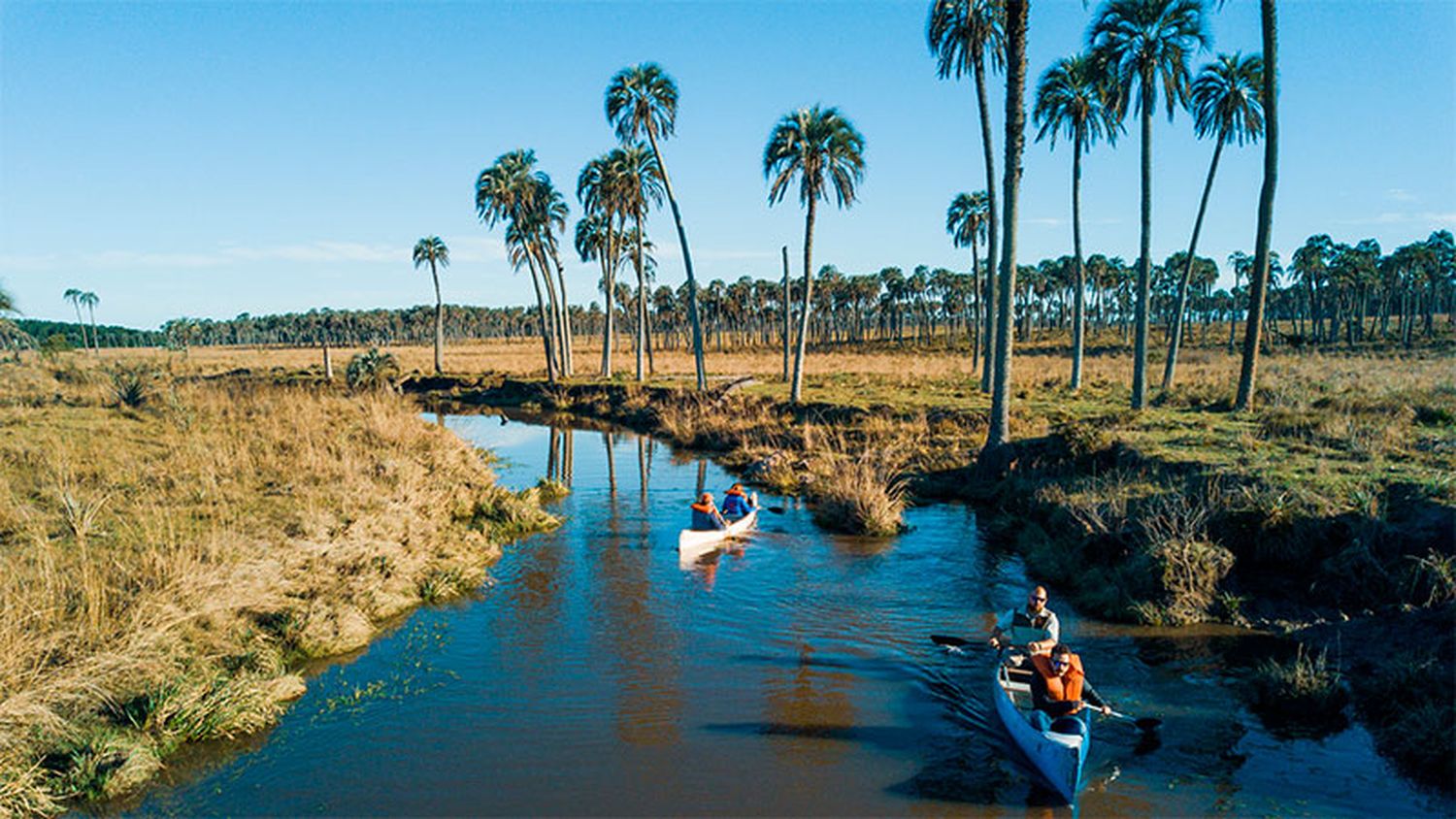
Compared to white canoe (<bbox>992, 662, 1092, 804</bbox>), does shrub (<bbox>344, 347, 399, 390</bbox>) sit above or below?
above

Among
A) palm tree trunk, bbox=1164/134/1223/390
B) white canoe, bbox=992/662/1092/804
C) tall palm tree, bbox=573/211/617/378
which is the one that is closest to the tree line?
tall palm tree, bbox=573/211/617/378

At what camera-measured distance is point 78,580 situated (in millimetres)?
10016

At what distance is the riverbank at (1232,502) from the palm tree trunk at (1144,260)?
1.30 meters

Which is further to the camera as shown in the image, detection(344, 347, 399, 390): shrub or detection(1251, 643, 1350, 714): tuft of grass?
detection(344, 347, 399, 390): shrub

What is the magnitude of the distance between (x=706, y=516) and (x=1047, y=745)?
1015cm

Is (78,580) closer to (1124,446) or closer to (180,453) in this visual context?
(180,453)

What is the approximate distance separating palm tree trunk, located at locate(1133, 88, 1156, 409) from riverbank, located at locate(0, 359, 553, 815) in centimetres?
1972

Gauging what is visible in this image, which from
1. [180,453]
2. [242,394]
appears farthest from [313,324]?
[180,453]

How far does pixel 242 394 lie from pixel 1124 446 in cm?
2974

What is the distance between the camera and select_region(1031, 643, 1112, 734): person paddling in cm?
838

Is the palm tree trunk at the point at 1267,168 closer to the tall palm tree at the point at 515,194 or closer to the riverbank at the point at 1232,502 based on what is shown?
the riverbank at the point at 1232,502

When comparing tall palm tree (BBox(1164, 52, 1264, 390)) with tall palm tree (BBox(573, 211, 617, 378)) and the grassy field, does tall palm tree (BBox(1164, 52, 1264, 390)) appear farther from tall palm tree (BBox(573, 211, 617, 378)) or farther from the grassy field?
tall palm tree (BBox(573, 211, 617, 378))

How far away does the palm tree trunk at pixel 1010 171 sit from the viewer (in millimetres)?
19297

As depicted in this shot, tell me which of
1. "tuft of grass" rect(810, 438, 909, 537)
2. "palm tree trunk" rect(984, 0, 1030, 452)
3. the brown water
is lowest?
the brown water
